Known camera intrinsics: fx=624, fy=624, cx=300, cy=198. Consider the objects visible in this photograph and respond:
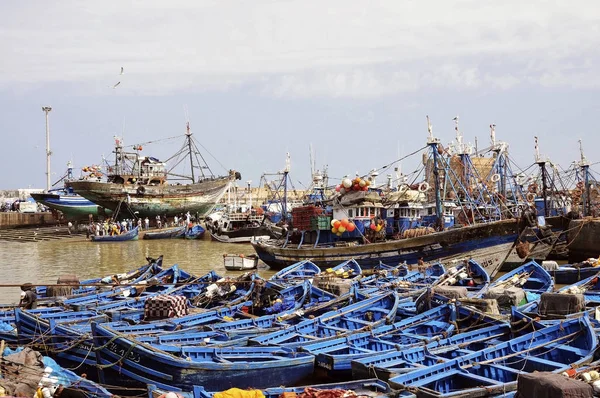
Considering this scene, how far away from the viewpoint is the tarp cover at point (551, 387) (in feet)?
28.3

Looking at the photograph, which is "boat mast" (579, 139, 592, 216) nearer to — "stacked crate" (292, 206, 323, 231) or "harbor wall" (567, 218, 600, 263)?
"harbor wall" (567, 218, 600, 263)

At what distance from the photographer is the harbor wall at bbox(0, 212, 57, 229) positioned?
7288 cm

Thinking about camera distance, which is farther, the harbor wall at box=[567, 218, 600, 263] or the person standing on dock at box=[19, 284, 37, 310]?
the harbor wall at box=[567, 218, 600, 263]

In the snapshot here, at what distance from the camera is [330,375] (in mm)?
12656

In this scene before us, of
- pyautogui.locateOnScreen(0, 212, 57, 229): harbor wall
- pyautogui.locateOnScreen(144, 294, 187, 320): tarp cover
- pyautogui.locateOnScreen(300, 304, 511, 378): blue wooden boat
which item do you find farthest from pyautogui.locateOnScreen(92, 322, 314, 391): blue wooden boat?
pyautogui.locateOnScreen(0, 212, 57, 229): harbor wall

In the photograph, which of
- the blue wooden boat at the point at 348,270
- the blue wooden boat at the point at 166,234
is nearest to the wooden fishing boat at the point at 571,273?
the blue wooden boat at the point at 348,270

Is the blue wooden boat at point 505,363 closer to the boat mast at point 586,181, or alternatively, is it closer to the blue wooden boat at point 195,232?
the boat mast at point 586,181

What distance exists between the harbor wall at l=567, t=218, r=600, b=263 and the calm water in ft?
56.7

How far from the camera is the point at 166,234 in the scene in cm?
6159

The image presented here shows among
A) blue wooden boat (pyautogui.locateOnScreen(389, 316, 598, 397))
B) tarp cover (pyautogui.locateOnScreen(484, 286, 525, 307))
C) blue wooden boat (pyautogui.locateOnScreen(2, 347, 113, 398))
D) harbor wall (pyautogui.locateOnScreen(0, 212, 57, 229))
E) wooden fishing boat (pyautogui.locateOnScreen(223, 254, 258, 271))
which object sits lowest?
blue wooden boat (pyautogui.locateOnScreen(389, 316, 598, 397))

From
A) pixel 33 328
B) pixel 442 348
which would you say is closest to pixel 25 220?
pixel 33 328

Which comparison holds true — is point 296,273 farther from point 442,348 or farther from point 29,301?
point 442,348

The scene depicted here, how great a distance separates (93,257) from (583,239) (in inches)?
1278

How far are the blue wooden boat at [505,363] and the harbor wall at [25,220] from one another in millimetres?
69121
